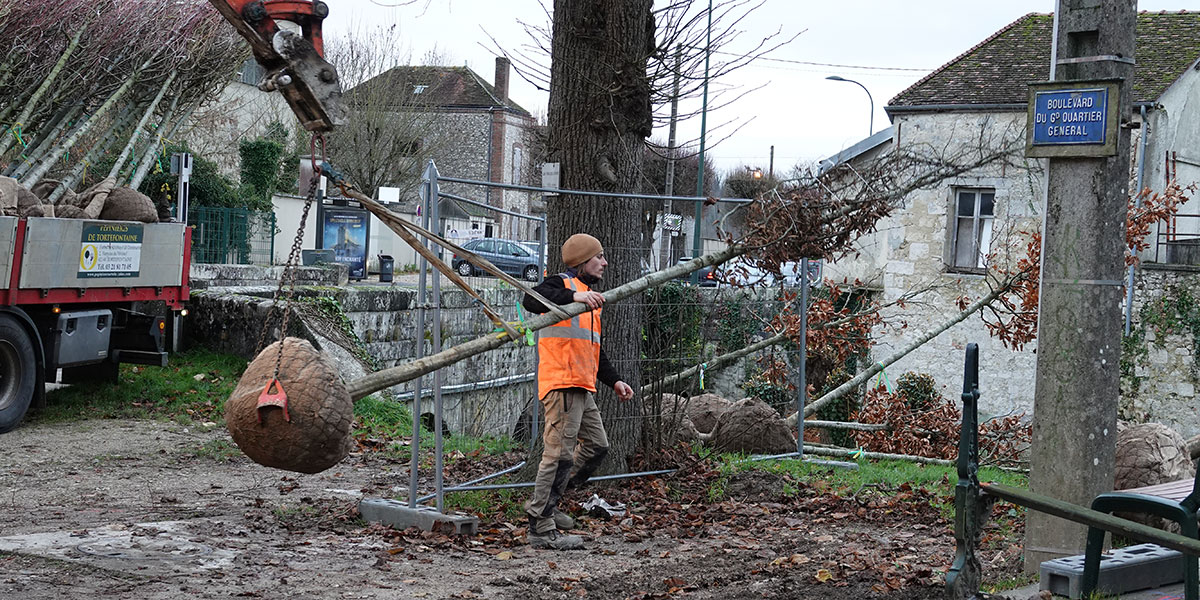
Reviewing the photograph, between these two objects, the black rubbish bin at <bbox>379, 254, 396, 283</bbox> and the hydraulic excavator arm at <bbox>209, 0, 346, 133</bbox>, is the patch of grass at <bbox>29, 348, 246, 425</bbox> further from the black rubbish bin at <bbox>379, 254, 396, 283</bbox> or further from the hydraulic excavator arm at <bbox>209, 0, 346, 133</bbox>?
the black rubbish bin at <bbox>379, 254, 396, 283</bbox>

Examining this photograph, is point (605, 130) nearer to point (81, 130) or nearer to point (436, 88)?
point (81, 130)

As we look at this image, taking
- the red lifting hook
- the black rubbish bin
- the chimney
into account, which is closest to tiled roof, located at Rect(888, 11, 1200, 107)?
the black rubbish bin

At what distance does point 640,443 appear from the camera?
8.58m

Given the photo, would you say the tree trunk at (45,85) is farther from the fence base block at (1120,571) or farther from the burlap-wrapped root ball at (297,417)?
the fence base block at (1120,571)

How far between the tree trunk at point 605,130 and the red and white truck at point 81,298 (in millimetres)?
5324

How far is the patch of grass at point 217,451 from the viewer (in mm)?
9984

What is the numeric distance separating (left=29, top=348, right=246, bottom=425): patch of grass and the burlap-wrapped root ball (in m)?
7.47

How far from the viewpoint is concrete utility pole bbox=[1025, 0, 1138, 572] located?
5219 mm

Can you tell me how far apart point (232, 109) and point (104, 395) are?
23.4m

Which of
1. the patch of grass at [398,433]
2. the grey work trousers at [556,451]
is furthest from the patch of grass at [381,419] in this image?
the grey work trousers at [556,451]

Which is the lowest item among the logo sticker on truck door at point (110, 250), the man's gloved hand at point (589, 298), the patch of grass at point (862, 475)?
the patch of grass at point (862, 475)

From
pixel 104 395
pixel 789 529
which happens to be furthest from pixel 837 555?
pixel 104 395

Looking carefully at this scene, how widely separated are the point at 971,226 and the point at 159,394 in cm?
1722

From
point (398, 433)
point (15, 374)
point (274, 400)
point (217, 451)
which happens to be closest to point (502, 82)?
point (398, 433)
